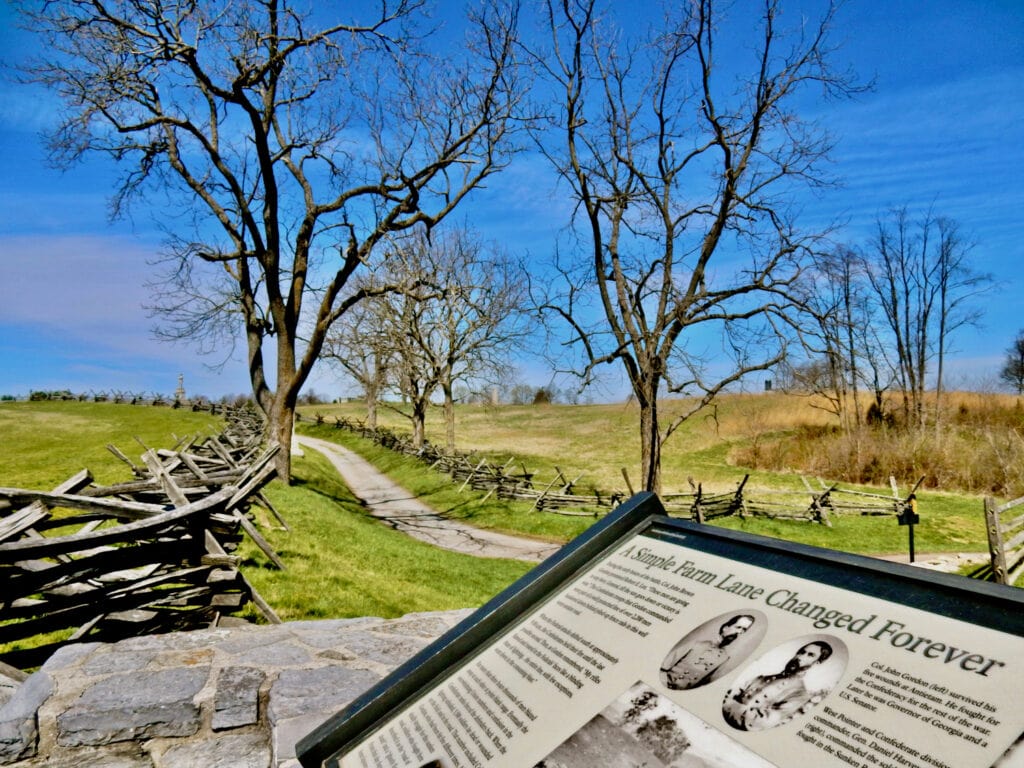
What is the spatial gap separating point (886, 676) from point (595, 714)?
67cm

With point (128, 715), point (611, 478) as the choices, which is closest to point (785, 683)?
point (128, 715)

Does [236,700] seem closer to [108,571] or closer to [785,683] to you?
[108,571]

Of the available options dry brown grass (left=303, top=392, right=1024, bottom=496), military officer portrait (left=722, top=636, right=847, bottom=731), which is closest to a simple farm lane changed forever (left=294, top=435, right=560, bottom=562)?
dry brown grass (left=303, top=392, right=1024, bottom=496)

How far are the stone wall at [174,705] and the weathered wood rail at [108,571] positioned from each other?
1.05 metres

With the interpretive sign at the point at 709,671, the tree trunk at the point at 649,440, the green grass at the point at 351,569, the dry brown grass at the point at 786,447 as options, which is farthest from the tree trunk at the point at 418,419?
the interpretive sign at the point at 709,671

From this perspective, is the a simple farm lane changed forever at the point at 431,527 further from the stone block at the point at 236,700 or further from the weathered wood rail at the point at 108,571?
the stone block at the point at 236,700

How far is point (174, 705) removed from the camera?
3061 mm

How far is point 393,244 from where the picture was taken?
1470 centimetres

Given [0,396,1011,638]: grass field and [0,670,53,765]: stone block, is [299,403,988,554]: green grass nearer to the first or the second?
[0,396,1011,638]: grass field

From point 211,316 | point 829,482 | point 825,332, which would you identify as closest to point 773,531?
point 825,332

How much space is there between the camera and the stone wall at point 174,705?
2906 mm

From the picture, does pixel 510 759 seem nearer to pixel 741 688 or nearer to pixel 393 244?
pixel 741 688

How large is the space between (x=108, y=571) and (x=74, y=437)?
2696 cm

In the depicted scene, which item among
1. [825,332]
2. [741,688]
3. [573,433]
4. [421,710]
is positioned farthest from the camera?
[573,433]
